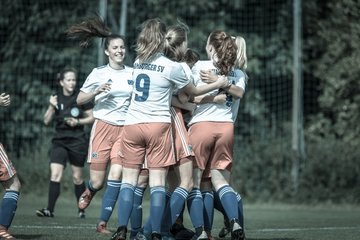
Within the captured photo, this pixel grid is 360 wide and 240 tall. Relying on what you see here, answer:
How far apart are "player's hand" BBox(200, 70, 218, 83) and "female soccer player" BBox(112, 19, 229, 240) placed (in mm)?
336

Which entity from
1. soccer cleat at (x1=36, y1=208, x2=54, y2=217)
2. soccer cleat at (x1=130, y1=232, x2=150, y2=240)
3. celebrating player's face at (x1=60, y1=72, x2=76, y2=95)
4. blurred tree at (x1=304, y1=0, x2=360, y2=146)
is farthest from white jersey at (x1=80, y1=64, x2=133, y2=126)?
blurred tree at (x1=304, y1=0, x2=360, y2=146)

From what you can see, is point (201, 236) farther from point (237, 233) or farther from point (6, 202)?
point (6, 202)

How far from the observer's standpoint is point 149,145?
27.1ft

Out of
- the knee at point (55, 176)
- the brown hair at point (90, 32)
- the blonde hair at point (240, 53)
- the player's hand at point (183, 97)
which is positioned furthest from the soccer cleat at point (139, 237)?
the knee at point (55, 176)

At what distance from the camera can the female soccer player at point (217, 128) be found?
28.6 feet

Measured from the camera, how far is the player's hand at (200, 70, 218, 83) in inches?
338

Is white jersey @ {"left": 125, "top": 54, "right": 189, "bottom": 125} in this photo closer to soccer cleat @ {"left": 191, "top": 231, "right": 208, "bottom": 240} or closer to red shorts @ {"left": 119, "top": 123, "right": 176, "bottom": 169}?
red shorts @ {"left": 119, "top": 123, "right": 176, "bottom": 169}

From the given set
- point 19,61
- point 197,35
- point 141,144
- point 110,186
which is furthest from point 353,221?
point 19,61

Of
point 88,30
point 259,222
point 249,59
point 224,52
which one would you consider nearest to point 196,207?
point 224,52

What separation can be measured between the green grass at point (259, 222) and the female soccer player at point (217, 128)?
0.98 metres

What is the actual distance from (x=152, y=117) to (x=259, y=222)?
4.51m

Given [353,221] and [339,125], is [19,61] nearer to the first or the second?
[339,125]

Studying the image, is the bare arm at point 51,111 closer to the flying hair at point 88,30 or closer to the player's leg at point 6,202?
the flying hair at point 88,30

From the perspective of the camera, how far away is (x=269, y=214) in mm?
14352
